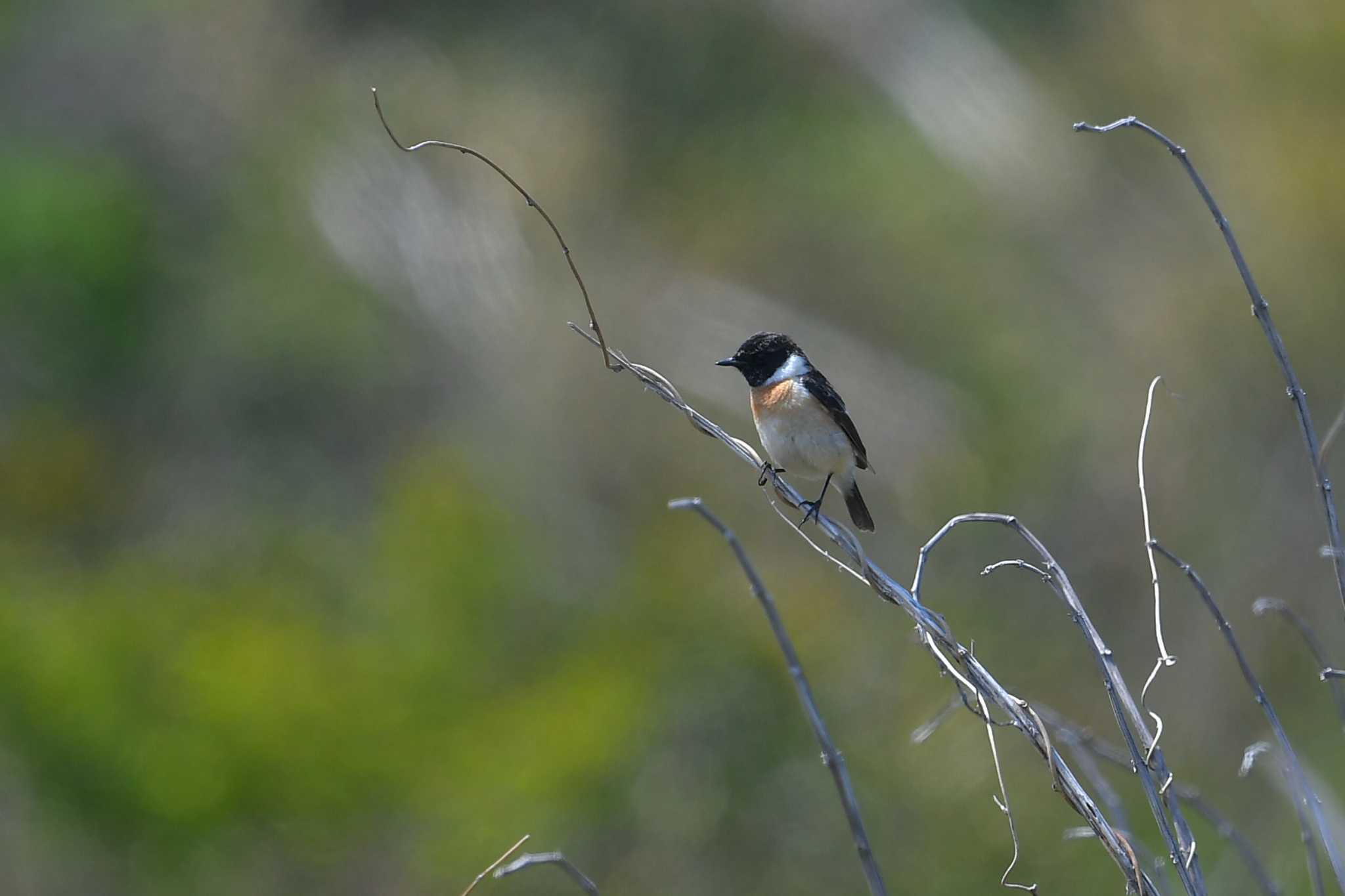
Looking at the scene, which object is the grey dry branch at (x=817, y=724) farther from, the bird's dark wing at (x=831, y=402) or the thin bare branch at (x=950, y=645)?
the bird's dark wing at (x=831, y=402)

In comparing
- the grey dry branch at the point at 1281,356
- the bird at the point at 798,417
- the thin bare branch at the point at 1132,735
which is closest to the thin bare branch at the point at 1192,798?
the thin bare branch at the point at 1132,735

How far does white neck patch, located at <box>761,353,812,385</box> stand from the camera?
5.30 metres

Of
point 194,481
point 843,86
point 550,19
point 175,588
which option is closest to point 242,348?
point 194,481

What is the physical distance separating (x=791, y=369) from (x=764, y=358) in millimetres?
112

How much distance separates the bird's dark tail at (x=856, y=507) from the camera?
5504 millimetres

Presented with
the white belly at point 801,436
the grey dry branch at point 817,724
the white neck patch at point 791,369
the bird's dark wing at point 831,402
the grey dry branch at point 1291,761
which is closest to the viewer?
the grey dry branch at point 817,724

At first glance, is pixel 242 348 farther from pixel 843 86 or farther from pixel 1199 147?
pixel 1199 147

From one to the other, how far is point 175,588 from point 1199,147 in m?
7.99

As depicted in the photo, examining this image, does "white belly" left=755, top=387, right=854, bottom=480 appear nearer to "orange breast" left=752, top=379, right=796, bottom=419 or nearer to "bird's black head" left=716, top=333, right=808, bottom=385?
"orange breast" left=752, top=379, right=796, bottom=419

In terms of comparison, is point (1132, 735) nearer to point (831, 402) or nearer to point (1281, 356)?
point (1281, 356)

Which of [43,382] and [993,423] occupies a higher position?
[993,423]

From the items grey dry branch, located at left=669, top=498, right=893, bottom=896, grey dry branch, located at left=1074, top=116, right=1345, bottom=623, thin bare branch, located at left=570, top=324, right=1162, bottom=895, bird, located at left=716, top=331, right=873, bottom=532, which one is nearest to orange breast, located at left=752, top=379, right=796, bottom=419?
bird, located at left=716, top=331, right=873, bottom=532

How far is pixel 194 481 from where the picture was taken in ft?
40.8

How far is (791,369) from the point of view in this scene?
5.37m
